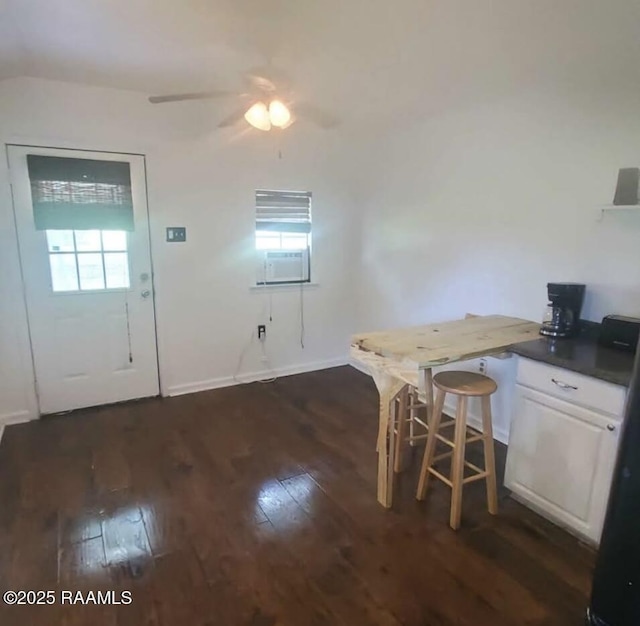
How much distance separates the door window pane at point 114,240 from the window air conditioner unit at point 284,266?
1.18m

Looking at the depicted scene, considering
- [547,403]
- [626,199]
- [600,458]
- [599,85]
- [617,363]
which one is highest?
[599,85]

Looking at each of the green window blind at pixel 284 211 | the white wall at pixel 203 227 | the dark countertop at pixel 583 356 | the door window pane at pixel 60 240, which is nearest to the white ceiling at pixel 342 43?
the white wall at pixel 203 227

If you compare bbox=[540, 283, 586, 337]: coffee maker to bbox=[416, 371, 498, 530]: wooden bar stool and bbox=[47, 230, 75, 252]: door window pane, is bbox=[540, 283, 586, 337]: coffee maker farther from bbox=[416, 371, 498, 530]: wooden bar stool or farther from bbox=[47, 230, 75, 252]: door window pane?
bbox=[47, 230, 75, 252]: door window pane

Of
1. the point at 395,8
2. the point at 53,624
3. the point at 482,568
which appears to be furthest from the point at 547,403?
the point at 53,624

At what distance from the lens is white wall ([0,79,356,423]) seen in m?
3.11

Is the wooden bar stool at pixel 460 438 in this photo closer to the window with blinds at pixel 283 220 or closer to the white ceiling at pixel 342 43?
the white ceiling at pixel 342 43

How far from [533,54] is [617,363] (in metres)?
1.59

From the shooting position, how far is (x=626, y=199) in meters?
2.24

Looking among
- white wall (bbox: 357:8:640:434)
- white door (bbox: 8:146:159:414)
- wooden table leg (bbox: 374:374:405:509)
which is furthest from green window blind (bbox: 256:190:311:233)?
wooden table leg (bbox: 374:374:405:509)

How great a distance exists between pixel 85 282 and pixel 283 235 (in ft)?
5.74

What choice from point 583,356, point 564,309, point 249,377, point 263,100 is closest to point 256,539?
point 583,356

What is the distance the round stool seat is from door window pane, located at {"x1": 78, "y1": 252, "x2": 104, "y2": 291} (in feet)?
8.79

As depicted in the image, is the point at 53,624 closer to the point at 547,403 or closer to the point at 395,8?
the point at 547,403

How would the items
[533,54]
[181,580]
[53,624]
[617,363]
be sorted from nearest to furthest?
[53,624]
[181,580]
[617,363]
[533,54]
